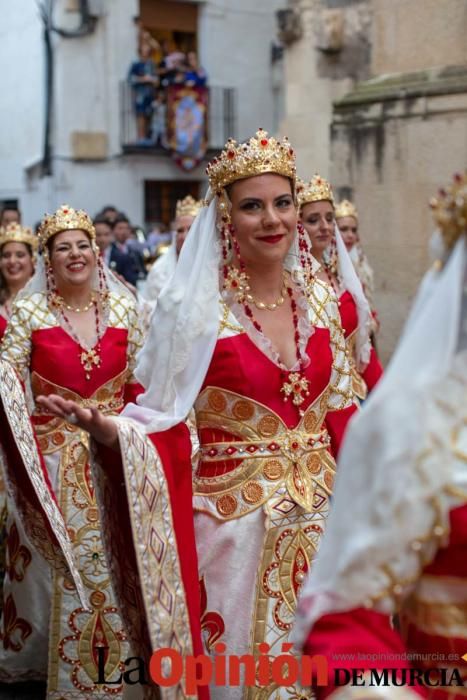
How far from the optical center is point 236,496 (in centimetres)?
360

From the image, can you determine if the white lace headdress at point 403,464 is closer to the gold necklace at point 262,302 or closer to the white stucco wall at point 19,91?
the gold necklace at point 262,302

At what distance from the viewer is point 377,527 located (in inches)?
80.2

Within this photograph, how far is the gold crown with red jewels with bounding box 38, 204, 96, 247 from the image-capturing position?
18.2ft

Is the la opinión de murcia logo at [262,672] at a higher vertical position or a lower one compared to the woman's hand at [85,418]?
lower

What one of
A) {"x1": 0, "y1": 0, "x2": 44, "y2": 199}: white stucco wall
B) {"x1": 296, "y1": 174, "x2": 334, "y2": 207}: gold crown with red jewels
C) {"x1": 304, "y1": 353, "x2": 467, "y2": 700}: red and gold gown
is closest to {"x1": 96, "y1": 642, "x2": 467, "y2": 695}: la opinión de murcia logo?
{"x1": 304, "y1": 353, "x2": 467, "y2": 700}: red and gold gown

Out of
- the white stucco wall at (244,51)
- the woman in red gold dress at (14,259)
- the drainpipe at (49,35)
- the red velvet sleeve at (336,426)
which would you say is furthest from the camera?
the white stucco wall at (244,51)

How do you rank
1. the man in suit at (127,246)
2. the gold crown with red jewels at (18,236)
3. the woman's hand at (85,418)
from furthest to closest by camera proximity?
the man in suit at (127,246) → the gold crown with red jewels at (18,236) → the woman's hand at (85,418)

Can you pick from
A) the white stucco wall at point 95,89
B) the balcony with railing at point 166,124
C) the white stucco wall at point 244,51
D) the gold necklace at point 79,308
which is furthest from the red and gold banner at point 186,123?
the gold necklace at point 79,308

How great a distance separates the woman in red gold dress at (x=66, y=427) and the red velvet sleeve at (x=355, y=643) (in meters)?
2.59

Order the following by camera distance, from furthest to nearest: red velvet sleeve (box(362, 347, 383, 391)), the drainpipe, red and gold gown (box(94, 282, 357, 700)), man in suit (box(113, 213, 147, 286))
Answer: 1. the drainpipe
2. man in suit (box(113, 213, 147, 286))
3. red velvet sleeve (box(362, 347, 383, 391))
4. red and gold gown (box(94, 282, 357, 700))

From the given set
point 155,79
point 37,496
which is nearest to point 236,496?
point 37,496

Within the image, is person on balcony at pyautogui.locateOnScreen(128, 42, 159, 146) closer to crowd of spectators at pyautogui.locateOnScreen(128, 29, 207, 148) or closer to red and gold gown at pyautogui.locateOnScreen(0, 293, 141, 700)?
crowd of spectators at pyautogui.locateOnScreen(128, 29, 207, 148)

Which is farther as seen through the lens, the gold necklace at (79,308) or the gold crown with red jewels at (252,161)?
the gold necklace at (79,308)

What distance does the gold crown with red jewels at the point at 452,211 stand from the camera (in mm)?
2104
